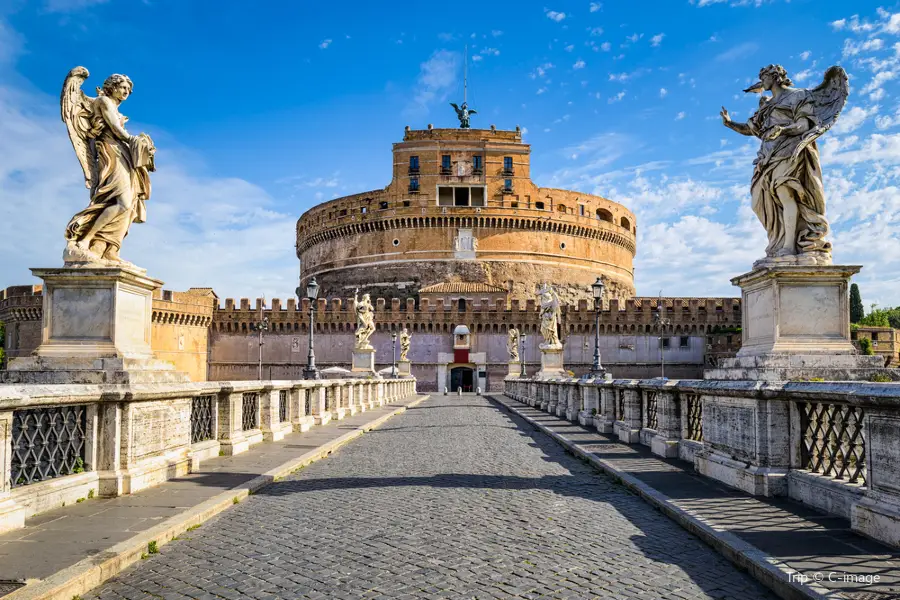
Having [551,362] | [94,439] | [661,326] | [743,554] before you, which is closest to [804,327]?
[743,554]

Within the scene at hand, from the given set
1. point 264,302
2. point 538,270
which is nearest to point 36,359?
point 264,302

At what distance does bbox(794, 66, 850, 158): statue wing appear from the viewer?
21.9ft

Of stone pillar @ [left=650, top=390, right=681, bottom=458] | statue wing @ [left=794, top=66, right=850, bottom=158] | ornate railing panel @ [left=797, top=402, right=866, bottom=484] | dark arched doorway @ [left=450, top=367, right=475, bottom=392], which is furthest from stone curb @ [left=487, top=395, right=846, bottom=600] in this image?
dark arched doorway @ [left=450, top=367, right=475, bottom=392]

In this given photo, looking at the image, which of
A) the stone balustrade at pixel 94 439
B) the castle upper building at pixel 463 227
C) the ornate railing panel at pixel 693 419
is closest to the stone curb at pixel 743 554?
the ornate railing panel at pixel 693 419

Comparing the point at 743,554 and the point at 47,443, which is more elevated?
the point at 47,443

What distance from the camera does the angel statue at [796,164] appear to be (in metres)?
6.70

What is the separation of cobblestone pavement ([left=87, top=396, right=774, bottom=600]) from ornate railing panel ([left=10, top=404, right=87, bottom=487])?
1.25 meters

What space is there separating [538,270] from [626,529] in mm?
66413

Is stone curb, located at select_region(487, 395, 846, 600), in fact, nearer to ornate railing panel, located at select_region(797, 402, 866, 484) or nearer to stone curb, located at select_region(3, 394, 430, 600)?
ornate railing panel, located at select_region(797, 402, 866, 484)

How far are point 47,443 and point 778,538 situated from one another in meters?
5.10

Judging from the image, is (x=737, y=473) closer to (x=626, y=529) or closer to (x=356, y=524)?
(x=626, y=529)

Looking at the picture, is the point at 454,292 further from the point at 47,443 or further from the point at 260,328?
the point at 47,443

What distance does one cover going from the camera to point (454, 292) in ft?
210

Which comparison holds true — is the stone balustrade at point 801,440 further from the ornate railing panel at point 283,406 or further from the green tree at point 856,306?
the green tree at point 856,306
